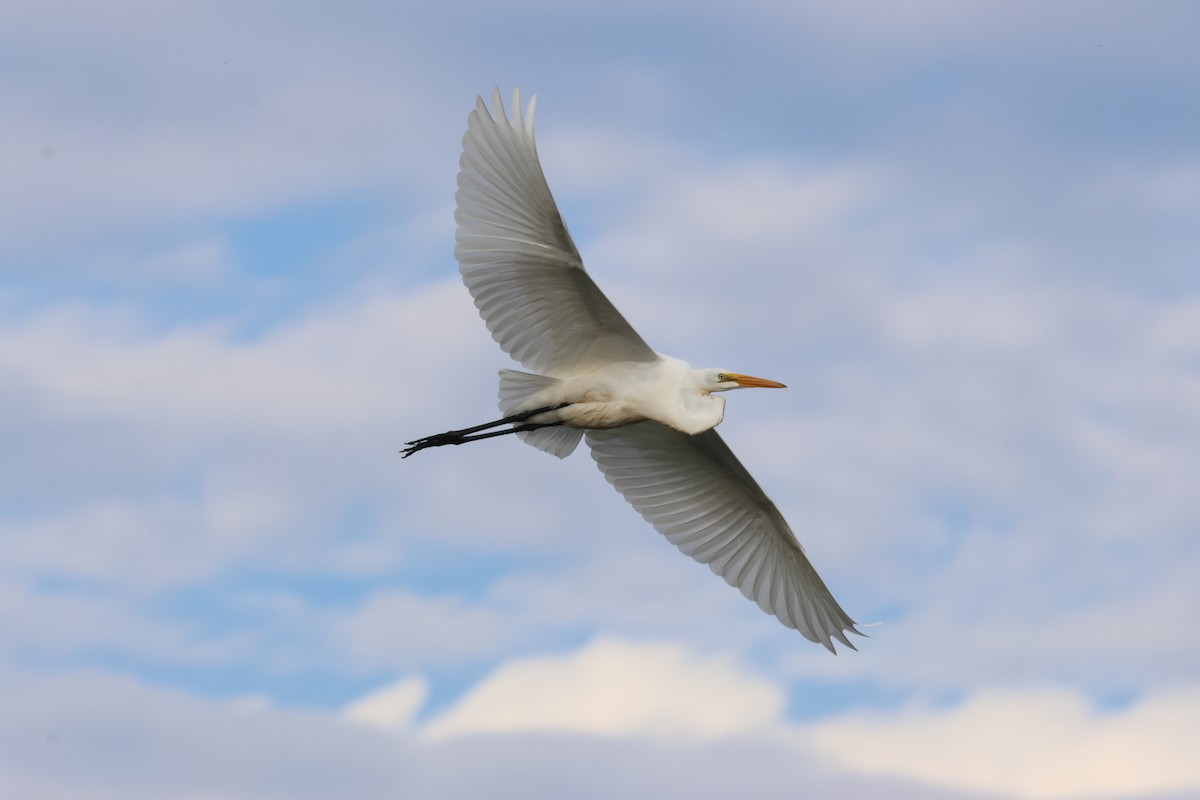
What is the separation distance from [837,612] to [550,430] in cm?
338

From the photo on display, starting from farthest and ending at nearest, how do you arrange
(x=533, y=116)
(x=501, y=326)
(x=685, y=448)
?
(x=685, y=448) < (x=501, y=326) < (x=533, y=116)

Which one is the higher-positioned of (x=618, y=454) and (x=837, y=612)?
(x=618, y=454)

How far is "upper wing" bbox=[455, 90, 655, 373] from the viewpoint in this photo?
528 inches

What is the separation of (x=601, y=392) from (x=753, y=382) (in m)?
1.51

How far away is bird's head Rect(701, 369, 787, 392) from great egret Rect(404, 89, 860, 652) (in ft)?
0.04

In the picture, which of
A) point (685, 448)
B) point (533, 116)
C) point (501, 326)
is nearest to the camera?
point (533, 116)

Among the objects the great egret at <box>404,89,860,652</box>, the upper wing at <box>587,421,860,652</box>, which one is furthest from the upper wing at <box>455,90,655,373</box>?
the upper wing at <box>587,421,860,652</box>

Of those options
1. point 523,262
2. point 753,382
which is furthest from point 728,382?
point 523,262

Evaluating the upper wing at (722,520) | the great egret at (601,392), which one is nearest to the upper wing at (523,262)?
the great egret at (601,392)

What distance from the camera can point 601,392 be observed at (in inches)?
559

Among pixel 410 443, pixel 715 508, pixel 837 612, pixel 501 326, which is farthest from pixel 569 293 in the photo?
pixel 837 612

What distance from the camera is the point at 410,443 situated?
48.6ft

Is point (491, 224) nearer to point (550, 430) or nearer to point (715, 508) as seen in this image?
point (550, 430)

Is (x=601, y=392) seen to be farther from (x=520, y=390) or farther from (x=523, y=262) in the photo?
(x=523, y=262)
